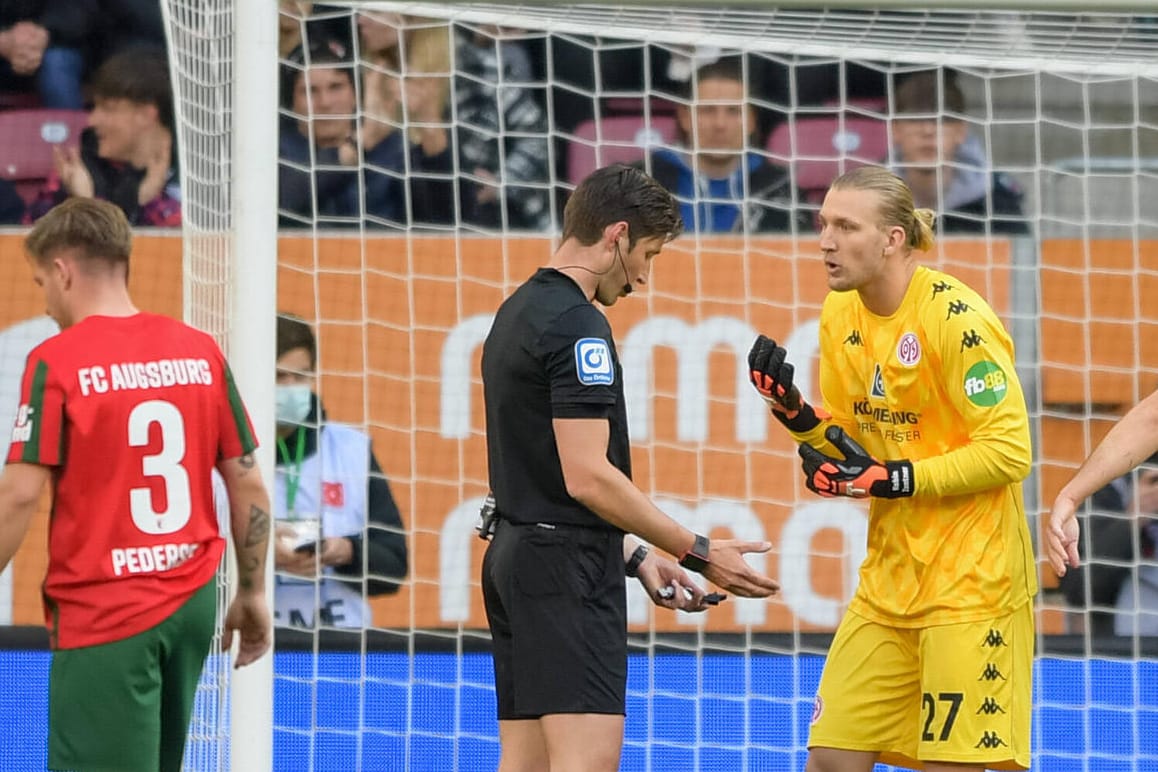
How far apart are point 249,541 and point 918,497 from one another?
1589mm

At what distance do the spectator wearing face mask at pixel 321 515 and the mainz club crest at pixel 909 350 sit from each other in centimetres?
300

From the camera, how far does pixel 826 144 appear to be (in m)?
8.02

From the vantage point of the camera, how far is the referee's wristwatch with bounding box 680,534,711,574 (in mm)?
3721

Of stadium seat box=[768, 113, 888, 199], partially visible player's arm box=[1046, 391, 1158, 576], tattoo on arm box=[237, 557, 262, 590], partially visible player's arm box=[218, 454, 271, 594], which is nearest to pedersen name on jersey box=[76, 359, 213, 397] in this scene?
partially visible player's arm box=[218, 454, 271, 594]

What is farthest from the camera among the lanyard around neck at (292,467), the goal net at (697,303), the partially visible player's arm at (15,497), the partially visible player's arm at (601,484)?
the lanyard around neck at (292,467)

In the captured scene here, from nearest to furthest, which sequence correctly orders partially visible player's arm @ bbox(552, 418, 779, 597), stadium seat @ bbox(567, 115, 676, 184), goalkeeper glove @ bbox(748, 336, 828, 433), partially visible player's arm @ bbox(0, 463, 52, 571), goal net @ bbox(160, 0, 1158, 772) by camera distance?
partially visible player's arm @ bbox(0, 463, 52, 571), partially visible player's arm @ bbox(552, 418, 779, 597), goalkeeper glove @ bbox(748, 336, 828, 433), goal net @ bbox(160, 0, 1158, 772), stadium seat @ bbox(567, 115, 676, 184)

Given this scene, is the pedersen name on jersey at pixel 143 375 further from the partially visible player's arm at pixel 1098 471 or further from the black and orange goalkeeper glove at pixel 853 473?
the partially visible player's arm at pixel 1098 471

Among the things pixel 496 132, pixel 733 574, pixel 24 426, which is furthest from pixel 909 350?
pixel 496 132

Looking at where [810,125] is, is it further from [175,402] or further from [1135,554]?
[175,402]

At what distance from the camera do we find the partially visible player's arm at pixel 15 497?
341cm

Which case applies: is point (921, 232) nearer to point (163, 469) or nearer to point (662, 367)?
point (163, 469)

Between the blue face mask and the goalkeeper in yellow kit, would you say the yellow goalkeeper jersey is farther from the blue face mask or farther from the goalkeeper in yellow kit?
the blue face mask

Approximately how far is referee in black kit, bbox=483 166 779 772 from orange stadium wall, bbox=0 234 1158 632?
294 cm

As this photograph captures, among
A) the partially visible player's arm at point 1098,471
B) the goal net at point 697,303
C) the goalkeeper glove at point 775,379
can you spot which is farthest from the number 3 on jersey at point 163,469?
the goal net at point 697,303
